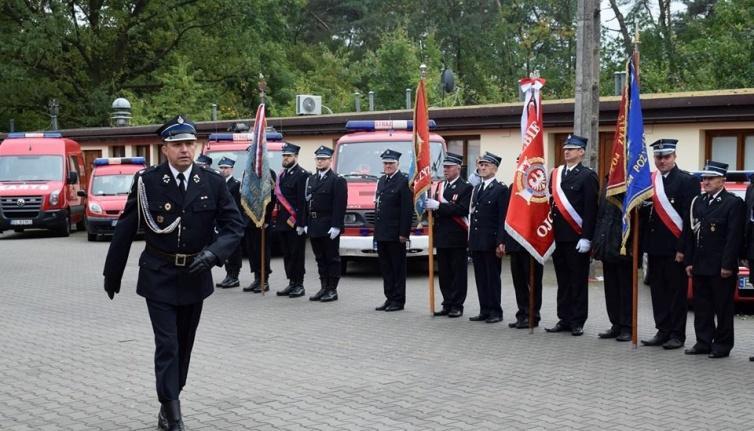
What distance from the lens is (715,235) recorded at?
32.2 ft

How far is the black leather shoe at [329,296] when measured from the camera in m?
14.1

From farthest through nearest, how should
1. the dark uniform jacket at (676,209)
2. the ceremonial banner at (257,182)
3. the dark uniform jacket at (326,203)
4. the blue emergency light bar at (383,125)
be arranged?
the blue emergency light bar at (383,125) < the ceremonial banner at (257,182) < the dark uniform jacket at (326,203) < the dark uniform jacket at (676,209)

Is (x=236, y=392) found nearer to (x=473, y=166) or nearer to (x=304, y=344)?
(x=304, y=344)

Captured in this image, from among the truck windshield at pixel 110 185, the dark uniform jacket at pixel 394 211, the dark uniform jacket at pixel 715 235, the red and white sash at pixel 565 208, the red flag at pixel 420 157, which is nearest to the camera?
the dark uniform jacket at pixel 715 235

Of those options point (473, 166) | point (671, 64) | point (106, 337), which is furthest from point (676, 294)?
point (671, 64)

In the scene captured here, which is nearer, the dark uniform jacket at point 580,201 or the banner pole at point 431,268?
the dark uniform jacket at point 580,201

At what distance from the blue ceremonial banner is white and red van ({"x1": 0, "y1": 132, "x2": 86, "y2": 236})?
63.3 ft

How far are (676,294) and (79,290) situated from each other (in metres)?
8.96

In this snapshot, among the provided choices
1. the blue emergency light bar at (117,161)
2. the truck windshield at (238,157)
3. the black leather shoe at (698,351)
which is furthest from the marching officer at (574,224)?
the blue emergency light bar at (117,161)

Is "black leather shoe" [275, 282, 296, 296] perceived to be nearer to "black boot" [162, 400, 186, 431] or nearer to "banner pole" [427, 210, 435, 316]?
"banner pole" [427, 210, 435, 316]

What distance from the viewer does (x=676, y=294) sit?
10320 mm

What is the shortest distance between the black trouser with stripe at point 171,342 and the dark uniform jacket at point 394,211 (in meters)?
5.97

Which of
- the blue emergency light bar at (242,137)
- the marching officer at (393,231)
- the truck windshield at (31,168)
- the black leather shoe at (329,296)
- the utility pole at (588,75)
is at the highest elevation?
the utility pole at (588,75)

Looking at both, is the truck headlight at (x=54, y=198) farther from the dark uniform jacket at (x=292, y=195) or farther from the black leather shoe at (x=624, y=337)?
the black leather shoe at (x=624, y=337)
